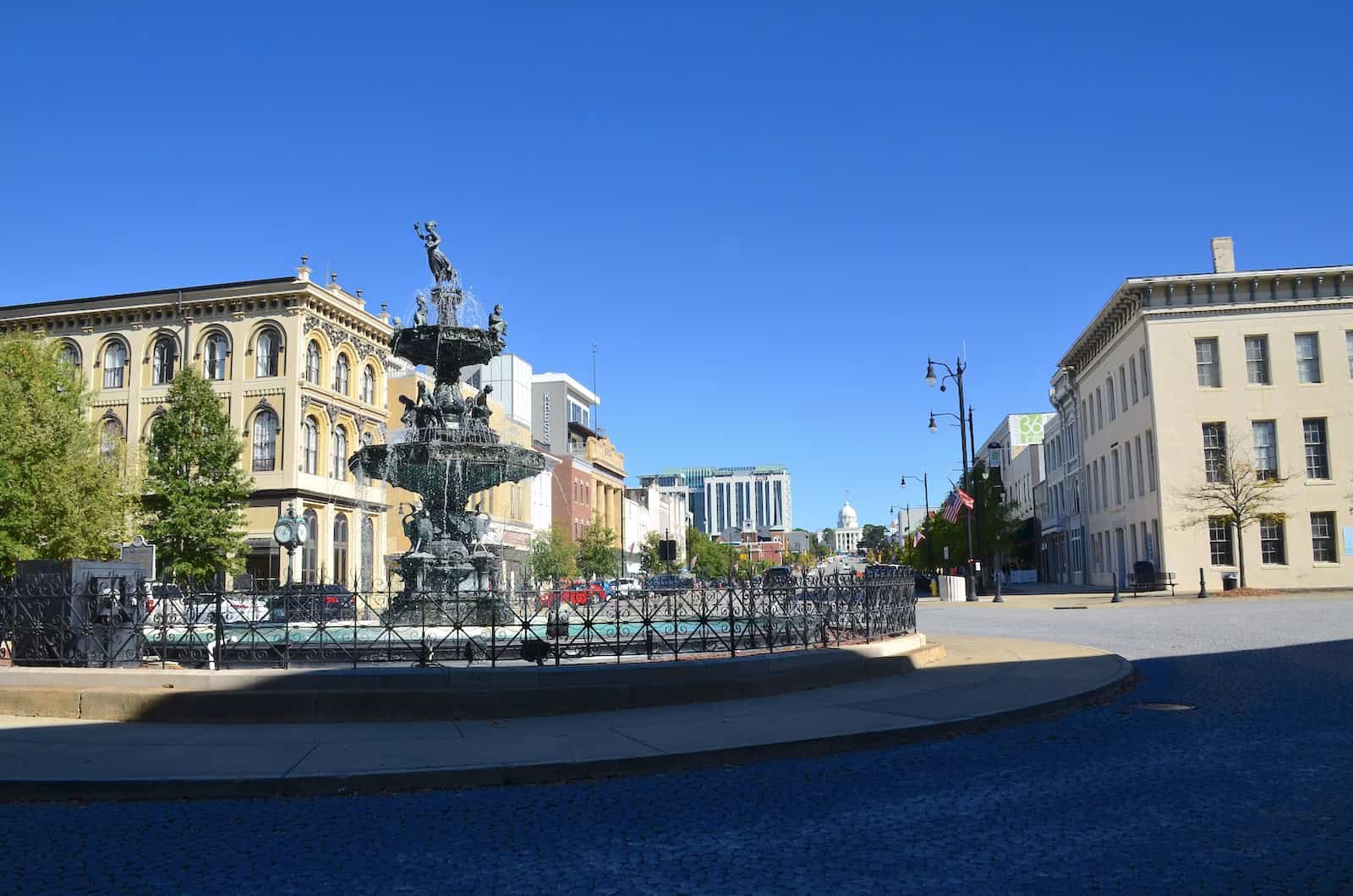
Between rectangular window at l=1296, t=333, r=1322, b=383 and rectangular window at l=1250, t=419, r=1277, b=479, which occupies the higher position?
rectangular window at l=1296, t=333, r=1322, b=383

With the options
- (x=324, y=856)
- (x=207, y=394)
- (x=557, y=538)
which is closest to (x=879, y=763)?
(x=324, y=856)

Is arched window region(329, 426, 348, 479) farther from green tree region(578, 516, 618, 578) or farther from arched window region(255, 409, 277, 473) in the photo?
green tree region(578, 516, 618, 578)

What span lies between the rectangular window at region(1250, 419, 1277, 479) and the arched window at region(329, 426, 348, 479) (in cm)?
4283

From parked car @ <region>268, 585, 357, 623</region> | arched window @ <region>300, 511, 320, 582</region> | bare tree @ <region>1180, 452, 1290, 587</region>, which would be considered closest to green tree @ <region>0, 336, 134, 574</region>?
arched window @ <region>300, 511, 320, 582</region>

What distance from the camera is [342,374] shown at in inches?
Answer: 2082

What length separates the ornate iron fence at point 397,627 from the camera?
43.0ft

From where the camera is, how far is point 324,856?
6586mm

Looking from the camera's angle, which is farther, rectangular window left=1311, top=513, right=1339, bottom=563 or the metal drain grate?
rectangular window left=1311, top=513, right=1339, bottom=563

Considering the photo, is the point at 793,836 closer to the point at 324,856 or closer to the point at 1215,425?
the point at 324,856

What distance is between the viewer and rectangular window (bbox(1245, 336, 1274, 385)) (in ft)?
153

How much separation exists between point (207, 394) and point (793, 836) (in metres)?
41.2

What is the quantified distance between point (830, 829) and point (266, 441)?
46880 millimetres

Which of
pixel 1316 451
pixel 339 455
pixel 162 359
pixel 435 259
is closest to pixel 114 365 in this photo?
pixel 162 359

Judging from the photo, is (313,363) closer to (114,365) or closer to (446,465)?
(114,365)
